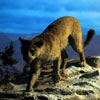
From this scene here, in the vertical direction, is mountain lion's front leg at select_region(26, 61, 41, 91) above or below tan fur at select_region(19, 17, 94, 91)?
below

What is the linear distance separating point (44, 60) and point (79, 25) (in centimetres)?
247

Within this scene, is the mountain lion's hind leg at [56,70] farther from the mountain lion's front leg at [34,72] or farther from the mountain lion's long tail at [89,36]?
the mountain lion's long tail at [89,36]

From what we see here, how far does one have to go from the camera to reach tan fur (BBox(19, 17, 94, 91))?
193 inches

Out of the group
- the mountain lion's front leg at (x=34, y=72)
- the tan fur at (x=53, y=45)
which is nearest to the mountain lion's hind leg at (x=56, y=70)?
the tan fur at (x=53, y=45)

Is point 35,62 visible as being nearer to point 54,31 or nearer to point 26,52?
point 26,52

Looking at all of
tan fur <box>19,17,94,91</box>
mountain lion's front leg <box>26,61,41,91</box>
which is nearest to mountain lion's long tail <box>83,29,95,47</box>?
tan fur <box>19,17,94,91</box>

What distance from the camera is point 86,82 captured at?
219 inches

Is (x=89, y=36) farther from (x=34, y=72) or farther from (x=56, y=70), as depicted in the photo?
(x=34, y=72)

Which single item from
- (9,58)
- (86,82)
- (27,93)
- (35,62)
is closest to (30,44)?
(35,62)

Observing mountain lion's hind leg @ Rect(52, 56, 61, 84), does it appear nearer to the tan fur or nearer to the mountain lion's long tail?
the tan fur

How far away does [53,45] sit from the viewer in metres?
5.65

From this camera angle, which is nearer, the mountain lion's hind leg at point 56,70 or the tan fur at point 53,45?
the tan fur at point 53,45

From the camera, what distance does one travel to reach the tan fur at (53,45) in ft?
16.1

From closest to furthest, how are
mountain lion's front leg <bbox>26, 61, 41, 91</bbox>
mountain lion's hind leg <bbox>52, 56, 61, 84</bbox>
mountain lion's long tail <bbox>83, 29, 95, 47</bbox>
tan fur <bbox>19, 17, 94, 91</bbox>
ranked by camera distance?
tan fur <bbox>19, 17, 94, 91</bbox>, mountain lion's front leg <bbox>26, 61, 41, 91</bbox>, mountain lion's hind leg <bbox>52, 56, 61, 84</bbox>, mountain lion's long tail <bbox>83, 29, 95, 47</bbox>
